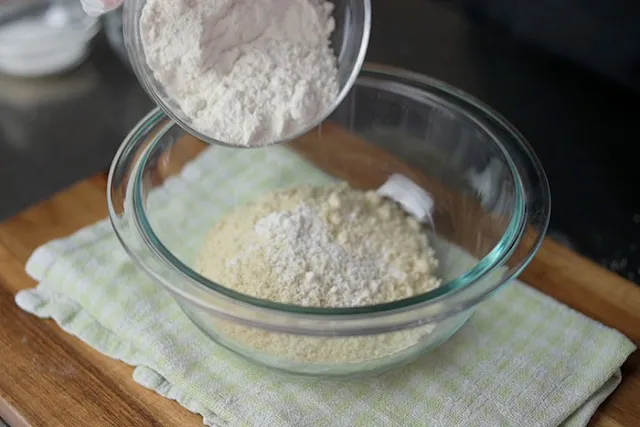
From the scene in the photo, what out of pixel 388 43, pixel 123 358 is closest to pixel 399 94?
pixel 123 358

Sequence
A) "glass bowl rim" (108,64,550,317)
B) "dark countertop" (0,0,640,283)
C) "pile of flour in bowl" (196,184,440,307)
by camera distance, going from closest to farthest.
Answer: "glass bowl rim" (108,64,550,317), "pile of flour in bowl" (196,184,440,307), "dark countertop" (0,0,640,283)

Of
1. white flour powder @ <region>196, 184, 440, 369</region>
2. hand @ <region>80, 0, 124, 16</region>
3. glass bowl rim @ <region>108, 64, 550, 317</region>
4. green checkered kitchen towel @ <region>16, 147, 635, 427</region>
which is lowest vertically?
green checkered kitchen towel @ <region>16, 147, 635, 427</region>

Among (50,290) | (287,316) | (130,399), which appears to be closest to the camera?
(287,316)

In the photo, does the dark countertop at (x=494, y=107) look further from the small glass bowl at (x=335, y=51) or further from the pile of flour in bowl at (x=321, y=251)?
the small glass bowl at (x=335, y=51)

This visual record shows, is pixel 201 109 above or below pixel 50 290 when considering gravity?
above

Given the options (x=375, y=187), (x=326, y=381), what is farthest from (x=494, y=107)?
(x=326, y=381)

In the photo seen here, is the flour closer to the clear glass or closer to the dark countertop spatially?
the clear glass

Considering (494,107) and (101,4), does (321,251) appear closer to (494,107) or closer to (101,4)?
(101,4)

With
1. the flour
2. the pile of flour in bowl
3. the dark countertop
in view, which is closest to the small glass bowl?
the flour

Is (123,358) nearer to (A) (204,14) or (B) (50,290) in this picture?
(B) (50,290)
